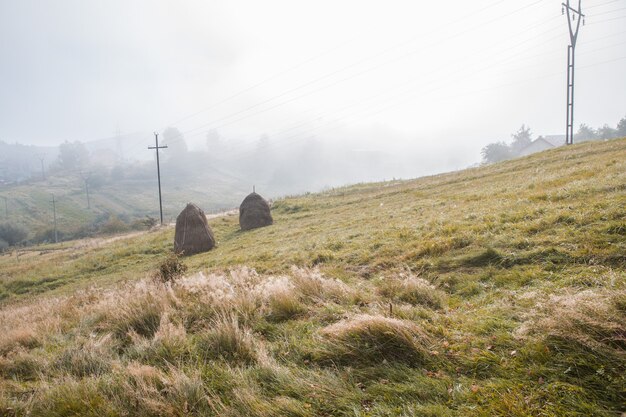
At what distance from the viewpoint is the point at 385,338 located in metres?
4.32

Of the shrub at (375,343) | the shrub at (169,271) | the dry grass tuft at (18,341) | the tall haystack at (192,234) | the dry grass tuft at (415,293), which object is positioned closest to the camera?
the shrub at (375,343)

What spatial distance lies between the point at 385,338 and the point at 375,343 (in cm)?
15

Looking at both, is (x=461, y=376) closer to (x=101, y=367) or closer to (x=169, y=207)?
(x=101, y=367)

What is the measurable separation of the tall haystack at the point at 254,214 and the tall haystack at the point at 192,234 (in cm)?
454

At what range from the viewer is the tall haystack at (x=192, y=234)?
22547 mm

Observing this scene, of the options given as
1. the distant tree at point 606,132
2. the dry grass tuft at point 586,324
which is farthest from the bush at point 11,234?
the distant tree at point 606,132

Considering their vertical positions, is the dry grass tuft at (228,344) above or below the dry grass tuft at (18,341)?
above

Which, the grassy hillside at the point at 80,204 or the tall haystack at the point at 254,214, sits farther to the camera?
the grassy hillside at the point at 80,204

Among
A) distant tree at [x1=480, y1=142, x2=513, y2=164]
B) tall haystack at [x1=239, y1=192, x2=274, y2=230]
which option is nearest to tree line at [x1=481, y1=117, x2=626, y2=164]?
distant tree at [x1=480, y1=142, x2=513, y2=164]

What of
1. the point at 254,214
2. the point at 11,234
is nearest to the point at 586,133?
the point at 254,214

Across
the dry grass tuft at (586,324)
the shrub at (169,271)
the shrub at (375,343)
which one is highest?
the dry grass tuft at (586,324)

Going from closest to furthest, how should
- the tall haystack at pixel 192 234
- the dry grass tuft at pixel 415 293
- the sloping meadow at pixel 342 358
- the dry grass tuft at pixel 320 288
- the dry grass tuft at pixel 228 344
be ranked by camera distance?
the sloping meadow at pixel 342 358 → the dry grass tuft at pixel 228 344 → the dry grass tuft at pixel 415 293 → the dry grass tuft at pixel 320 288 → the tall haystack at pixel 192 234

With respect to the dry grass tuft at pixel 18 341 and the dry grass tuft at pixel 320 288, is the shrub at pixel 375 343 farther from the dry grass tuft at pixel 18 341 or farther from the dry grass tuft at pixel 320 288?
the dry grass tuft at pixel 18 341

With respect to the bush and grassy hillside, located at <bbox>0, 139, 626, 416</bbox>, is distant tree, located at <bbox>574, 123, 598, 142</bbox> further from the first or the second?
the bush
